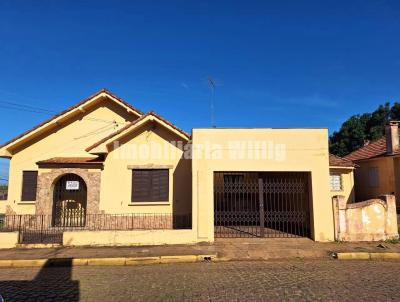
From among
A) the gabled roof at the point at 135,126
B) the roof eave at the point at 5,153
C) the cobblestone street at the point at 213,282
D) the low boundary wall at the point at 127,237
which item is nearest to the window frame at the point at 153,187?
the gabled roof at the point at 135,126

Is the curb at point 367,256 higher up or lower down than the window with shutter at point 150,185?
lower down

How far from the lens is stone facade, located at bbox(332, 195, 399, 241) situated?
11.5 m

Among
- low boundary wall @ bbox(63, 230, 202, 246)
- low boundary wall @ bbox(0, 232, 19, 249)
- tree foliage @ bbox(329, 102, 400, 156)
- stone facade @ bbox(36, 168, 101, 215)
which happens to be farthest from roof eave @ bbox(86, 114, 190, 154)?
tree foliage @ bbox(329, 102, 400, 156)

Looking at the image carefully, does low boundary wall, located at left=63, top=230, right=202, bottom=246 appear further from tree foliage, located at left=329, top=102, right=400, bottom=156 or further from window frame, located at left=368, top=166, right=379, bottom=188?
tree foliage, located at left=329, top=102, right=400, bottom=156

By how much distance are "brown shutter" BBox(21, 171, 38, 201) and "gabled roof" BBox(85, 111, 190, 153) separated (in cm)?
466

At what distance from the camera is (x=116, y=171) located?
46.1 feet

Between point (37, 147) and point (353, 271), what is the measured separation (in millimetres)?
15225

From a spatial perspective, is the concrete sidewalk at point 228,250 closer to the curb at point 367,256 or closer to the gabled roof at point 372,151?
the curb at point 367,256

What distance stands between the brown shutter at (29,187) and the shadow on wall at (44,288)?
8.61 metres

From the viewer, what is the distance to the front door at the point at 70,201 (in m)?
13.8

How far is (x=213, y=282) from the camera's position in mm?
7023

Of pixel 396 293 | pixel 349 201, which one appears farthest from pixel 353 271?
pixel 349 201

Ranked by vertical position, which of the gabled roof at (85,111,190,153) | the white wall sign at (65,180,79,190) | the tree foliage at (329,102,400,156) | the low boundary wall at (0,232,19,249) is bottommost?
the low boundary wall at (0,232,19,249)

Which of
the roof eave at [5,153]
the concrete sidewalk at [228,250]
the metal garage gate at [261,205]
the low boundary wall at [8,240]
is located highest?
the roof eave at [5,153]
